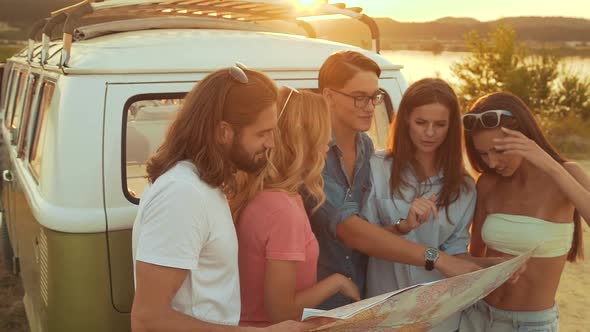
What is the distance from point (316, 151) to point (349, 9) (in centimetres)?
176

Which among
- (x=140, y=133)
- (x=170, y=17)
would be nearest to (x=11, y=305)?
(x=170, y=17)

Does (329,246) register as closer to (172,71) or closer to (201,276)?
(201,276)

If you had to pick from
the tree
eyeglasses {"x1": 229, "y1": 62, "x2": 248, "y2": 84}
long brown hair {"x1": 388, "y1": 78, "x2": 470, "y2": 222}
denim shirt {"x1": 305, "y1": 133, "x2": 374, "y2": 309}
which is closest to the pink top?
denim shirt {"x1": 305, "y1": 133, "x2": 374, "y2": 309}

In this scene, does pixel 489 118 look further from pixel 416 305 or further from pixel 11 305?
pixel 11 305

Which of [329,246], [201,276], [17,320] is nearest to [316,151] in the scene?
[329,246]

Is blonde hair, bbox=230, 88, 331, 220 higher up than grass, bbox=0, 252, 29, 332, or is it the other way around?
→ blonde hair, bbox=230, 88, 331, 220

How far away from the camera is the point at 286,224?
2.11 m

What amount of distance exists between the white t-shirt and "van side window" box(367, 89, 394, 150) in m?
1.60

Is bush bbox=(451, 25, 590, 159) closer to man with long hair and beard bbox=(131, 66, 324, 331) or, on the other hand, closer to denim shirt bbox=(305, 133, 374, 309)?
denim shirt bbox=(305, 133, 374, 309)

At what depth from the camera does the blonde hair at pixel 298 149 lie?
2213mm

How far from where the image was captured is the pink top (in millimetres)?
2098

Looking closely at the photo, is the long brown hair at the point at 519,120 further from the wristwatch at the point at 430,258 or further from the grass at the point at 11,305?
the grass at the point at 11,305

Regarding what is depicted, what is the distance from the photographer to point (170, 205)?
1806mm

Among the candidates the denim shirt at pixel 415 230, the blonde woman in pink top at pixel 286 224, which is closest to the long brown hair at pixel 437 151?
the denim shirt at pixel 415 230
